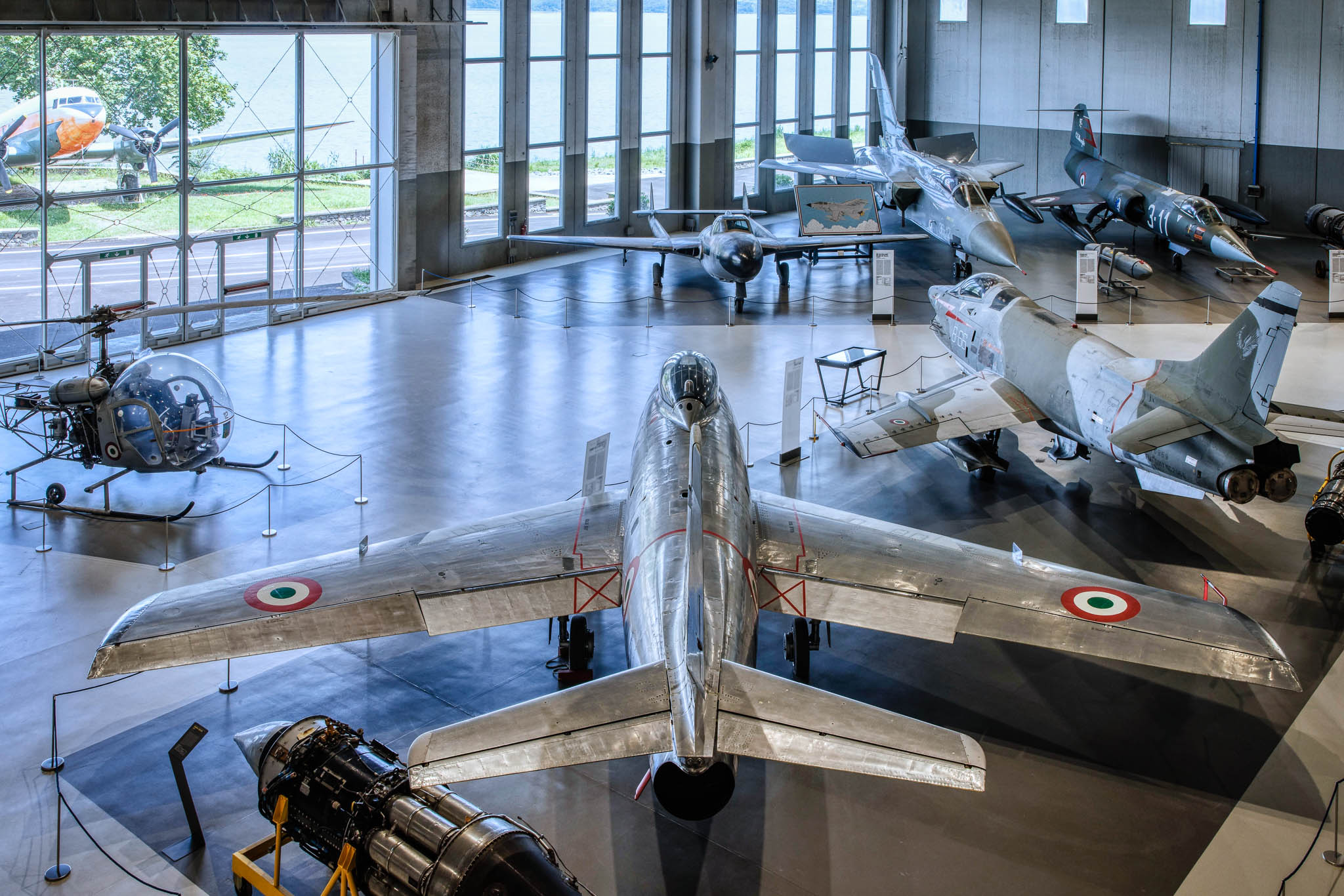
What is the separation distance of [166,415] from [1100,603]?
11.9m

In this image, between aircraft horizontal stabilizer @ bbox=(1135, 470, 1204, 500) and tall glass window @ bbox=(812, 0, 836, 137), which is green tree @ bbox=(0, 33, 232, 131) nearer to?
aircraft horizontal stabilizer @ bbox=(1135, 470, 1204, 500)

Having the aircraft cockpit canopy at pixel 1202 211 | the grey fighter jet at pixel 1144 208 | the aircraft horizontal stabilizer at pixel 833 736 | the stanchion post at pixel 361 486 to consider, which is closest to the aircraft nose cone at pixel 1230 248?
the grey fighter jet at pixel 1144 208

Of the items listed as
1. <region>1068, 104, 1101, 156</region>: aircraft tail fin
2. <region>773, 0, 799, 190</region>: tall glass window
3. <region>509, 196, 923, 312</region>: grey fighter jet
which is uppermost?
<region>773, 0, 799, 190</region>: tall glass window

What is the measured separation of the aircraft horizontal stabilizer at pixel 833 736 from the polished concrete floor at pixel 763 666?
1823 mm

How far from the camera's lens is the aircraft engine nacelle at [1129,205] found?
31016 mm

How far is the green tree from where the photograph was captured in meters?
20.0

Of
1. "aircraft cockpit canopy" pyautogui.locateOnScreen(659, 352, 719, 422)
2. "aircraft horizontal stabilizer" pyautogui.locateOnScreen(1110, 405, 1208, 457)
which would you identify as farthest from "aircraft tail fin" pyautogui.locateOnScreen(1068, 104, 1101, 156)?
"aircraft cockpit canopy" pyautogui.locateOnScreen(659, 352, 719, 422)

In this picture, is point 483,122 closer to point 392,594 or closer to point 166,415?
point 166,415

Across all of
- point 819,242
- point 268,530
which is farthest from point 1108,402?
point 819,242

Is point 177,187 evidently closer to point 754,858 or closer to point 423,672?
point 423,672

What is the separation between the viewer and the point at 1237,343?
1311 centimetres

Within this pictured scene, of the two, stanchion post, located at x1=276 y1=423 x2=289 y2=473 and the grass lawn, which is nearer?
stanchion post, located at x1=276 y1=423 x2=289 y2=473

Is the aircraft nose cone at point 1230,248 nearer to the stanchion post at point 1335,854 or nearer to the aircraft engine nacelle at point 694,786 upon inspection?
the stanchion post at point 1335,854

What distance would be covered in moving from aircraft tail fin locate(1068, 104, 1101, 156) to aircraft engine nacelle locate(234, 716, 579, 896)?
3253 cm
